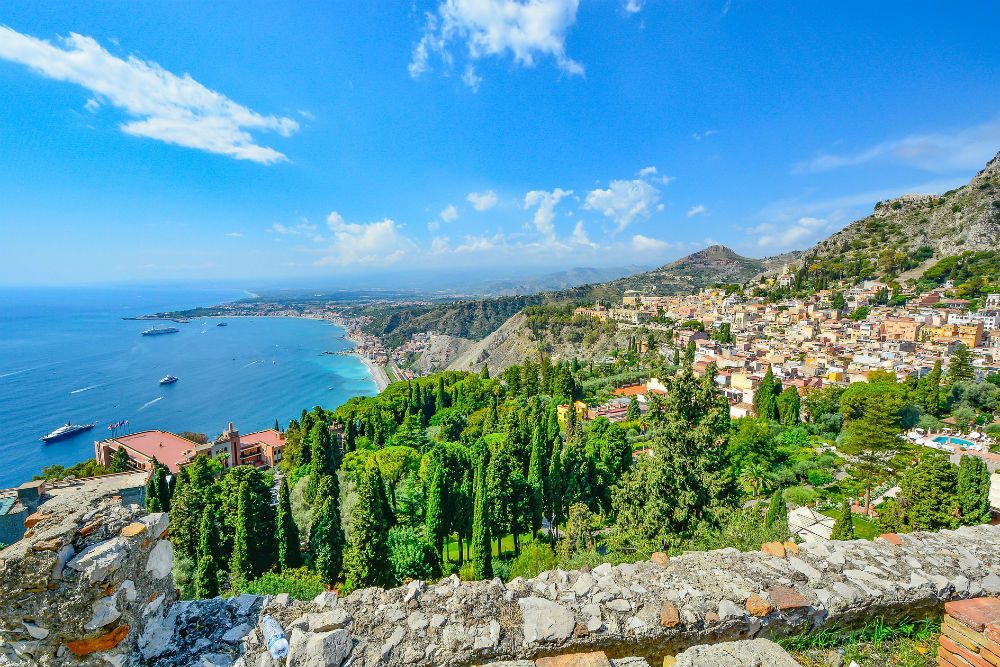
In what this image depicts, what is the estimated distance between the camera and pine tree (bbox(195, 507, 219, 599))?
12500mm

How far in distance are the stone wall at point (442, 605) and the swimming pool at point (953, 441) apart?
96.6ft

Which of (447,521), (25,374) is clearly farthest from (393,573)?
(25,374)

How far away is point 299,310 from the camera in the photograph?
646 ft

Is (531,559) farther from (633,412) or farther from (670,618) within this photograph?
(633,412)

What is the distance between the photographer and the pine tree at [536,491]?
1874 cm

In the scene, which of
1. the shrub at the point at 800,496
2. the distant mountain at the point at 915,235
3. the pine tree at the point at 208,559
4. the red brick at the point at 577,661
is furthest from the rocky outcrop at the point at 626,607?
the distant mountain at the point at 915,235

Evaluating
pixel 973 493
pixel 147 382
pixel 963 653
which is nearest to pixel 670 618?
pixel 963 653

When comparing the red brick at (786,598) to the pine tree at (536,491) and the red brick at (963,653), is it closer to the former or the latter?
the red brick at (963,653)

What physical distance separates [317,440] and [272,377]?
62.2 metres

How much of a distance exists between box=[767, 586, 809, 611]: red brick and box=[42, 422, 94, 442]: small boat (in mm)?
65950

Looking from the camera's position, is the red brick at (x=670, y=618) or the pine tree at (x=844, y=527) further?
the pine tree at (x=844, y=527)

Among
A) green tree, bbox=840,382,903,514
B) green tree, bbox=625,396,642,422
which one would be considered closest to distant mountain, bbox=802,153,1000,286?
green tree, bbox=625,396,642,422

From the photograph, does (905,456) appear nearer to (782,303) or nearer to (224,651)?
(224,651)

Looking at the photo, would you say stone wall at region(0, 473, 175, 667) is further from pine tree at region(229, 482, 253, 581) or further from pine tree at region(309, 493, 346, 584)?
pine tree at region(229, 482, 253, 581)
